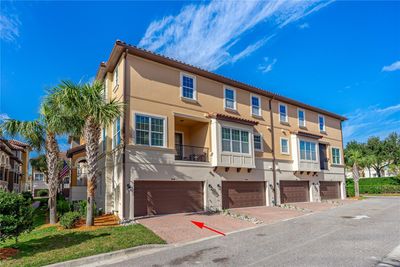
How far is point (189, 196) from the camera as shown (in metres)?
16.9

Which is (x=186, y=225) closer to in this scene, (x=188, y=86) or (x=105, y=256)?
(x=105, y=256)

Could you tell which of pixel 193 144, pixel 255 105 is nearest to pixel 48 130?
pixel 193 144

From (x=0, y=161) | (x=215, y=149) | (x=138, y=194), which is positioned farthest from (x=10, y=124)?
(x=0, y=161)

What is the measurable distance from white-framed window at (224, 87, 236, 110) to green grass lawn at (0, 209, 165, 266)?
36.0 ft

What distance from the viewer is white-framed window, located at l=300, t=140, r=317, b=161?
24.5 m

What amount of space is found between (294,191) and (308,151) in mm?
3877

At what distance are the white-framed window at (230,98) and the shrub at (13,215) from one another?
1400cm

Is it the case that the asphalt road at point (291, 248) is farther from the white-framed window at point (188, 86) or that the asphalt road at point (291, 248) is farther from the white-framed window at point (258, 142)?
the white-framed window at point (188, 86)

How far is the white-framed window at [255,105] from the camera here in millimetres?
21977

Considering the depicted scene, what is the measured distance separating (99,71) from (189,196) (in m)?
11.1

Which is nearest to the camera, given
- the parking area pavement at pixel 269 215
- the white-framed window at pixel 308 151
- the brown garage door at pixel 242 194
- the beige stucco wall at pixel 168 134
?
the beige stucco wall at pixel 168 134

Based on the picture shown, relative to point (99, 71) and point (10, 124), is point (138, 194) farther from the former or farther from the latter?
point (99, 71)

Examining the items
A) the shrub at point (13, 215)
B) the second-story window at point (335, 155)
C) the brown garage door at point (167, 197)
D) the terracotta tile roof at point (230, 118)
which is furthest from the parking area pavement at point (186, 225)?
the second-story window at point (335, 155)

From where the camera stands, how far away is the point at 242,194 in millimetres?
19844
